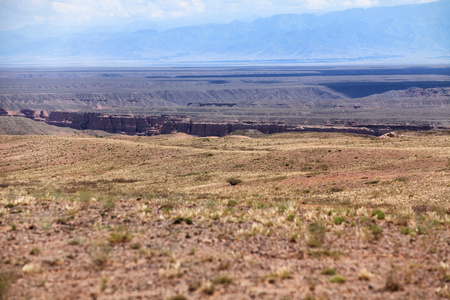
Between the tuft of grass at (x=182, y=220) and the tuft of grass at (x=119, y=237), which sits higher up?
the tuft of grass at (x=119, y=237)

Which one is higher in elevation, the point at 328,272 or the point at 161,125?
the point at 328,272

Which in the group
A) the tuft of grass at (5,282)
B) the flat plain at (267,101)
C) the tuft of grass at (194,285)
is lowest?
the flat plain at (267,101)

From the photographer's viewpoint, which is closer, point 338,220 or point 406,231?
point 406,231

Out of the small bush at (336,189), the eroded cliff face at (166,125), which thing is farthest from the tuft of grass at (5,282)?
the eroded cliff face at (166,125)

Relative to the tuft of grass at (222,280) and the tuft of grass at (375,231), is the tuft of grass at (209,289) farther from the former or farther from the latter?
the tuft of grass at (375,231)

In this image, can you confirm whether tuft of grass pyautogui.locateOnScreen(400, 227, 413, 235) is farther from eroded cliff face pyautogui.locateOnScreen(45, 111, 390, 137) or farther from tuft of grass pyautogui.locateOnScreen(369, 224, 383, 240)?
eroded cliff face pyautogui.locateOnScreen(45, 111, 390, 137)

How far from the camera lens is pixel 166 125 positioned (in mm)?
111375

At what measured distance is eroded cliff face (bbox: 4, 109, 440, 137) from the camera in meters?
93.8

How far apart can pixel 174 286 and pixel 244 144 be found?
3965 cm

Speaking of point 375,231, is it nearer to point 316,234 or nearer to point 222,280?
point 316,234

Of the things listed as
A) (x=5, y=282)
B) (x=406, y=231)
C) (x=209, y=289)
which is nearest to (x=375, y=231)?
(x=406, y=231)

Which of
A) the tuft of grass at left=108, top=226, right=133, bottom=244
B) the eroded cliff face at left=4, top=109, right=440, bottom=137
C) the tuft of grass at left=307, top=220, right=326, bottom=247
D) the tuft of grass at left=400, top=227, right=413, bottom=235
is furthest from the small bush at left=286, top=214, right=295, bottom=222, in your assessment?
the eroded cliff face at left=4, top=109, right=440, bottom=137

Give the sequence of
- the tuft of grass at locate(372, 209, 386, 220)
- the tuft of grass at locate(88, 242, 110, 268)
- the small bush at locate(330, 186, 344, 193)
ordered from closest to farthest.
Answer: the tuft of grass at locate(88, 242, 110, 268) → the tuft of grass at locate(372, 209, 386, 220) → the small bush at locate(330, 186, 344, 193)

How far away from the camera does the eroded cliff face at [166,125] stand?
93812mm
